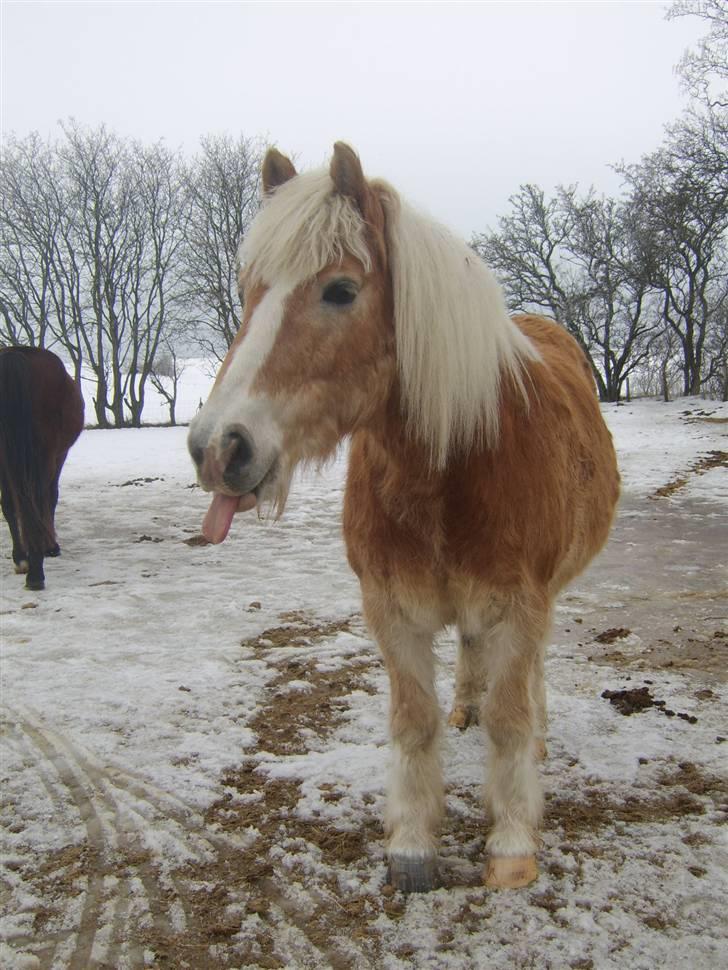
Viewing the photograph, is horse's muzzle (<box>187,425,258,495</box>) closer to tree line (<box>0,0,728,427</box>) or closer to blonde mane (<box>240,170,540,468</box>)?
blonde mane (<box>240,170,540,468</box>)

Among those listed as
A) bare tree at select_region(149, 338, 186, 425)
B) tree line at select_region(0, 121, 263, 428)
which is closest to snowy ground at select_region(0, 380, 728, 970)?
tree line at select_region(0, 121, 263, 428)

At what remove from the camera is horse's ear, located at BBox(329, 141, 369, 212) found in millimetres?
1898

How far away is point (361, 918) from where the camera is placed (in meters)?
2.04

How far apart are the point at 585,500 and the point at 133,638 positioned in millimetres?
3056

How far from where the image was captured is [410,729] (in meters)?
2.34

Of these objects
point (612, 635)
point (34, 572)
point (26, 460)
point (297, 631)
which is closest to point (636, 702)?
point (612, 635)

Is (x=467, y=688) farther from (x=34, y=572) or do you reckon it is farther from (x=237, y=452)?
(x=34, y=572)

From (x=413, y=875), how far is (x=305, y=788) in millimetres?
678

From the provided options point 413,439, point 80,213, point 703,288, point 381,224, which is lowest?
point 413,439

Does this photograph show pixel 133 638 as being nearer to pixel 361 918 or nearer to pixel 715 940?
pixel 361 918

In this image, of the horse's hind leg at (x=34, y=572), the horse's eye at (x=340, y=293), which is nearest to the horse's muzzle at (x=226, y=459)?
the horse's eye at (x=340, y=293)

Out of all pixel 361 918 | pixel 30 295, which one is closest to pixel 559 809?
pixel 361 918

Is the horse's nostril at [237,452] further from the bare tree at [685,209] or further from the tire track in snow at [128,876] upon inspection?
the bare tree at [685,209]

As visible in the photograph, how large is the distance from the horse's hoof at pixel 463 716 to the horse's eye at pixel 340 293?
2.12 m
